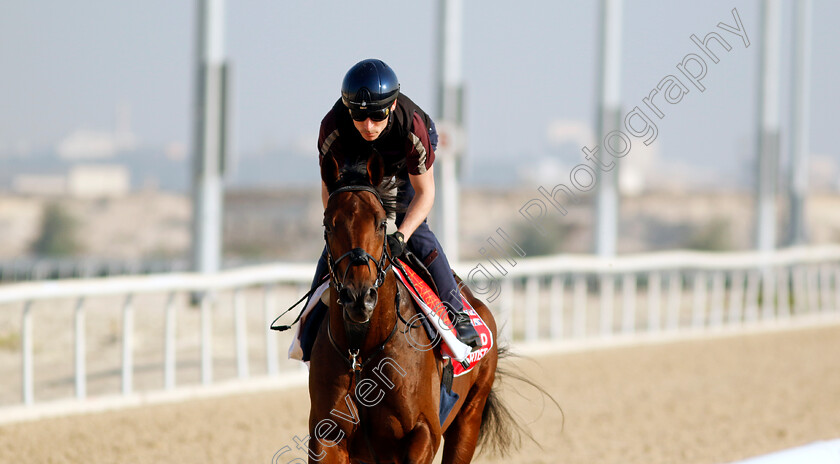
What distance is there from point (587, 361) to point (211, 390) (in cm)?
449

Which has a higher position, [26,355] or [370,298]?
[370,298]

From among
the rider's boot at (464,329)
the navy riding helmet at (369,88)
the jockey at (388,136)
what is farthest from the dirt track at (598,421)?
the navy riding helmet at (369,88)

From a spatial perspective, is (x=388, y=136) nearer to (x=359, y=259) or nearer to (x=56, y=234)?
(x=359, y=259)

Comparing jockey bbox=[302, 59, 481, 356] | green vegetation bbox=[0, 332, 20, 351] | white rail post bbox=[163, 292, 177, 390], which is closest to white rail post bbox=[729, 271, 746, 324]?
white rail post bbox=[163, 292, 177, 390]

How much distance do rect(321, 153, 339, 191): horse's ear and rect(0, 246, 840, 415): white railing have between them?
398 cm

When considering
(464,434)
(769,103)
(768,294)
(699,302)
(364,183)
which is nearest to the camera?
(364,183)

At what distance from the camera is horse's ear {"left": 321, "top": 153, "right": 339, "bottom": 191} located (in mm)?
3580

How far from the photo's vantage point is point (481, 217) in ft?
204

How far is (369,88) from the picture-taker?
11.9 ft

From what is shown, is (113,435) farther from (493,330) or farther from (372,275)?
(372,275)

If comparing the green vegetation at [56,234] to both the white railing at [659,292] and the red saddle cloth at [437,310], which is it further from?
the red saddle cloth at [437,310]

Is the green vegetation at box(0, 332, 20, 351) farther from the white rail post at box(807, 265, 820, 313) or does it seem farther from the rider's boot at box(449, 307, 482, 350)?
the white rail post at box(807, 265, 820, 313)

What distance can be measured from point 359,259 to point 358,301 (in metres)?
0.14

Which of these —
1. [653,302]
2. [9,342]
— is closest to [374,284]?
[9,342]
